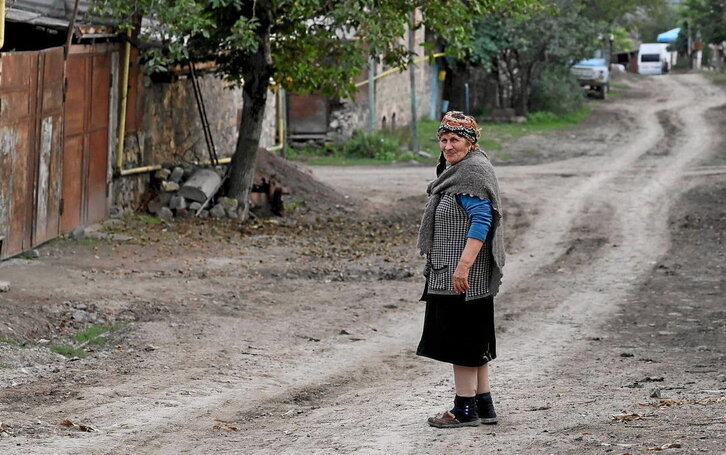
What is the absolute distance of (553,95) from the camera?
3725 centimetres

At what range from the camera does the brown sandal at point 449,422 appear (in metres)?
6.29

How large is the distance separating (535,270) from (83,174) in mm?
5927

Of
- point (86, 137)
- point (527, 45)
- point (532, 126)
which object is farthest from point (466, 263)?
point (527, 45)

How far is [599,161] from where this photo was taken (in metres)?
26.8

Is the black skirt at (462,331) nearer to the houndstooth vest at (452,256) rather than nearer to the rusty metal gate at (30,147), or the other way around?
the houndstooth vest at (452,256)

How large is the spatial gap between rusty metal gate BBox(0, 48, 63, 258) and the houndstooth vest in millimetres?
7061

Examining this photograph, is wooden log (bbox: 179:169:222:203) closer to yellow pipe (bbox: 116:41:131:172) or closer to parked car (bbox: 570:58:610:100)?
yellow pipe (bbox: 116:41:131:172)

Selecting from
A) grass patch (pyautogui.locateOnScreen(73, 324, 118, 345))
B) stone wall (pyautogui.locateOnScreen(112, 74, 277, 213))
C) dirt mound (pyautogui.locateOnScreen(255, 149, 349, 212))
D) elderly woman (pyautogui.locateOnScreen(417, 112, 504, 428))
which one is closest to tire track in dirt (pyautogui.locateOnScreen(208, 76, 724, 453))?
elderly woman (pyautogui.locateOnScreen(417, 112, 504, 428))

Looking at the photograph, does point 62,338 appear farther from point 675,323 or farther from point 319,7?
point 319,7

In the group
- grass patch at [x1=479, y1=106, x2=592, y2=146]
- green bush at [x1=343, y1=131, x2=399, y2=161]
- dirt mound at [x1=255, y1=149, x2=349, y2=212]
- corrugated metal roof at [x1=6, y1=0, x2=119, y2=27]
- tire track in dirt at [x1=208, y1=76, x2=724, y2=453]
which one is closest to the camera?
tire track in dirt at [x1=208, y1=76, x2=724, y2=453]

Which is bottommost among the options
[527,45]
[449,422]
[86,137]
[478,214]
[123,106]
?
[449,422]

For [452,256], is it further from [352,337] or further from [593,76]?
[593,76]

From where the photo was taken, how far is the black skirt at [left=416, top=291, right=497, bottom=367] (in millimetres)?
6246

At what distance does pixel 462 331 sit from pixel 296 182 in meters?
13.7
